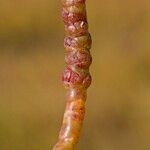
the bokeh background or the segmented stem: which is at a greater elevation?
the segmented stem

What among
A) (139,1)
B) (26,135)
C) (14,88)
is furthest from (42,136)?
(139,1)

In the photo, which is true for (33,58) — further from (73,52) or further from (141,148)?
(73,52)

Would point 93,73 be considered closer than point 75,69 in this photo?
No

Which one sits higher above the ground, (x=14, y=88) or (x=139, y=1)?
(x=139, y=1)

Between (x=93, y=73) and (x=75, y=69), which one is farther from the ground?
(x=75, y=69)

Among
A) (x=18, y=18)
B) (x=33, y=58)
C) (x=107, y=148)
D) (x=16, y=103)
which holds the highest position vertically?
(x=18, y=18)
